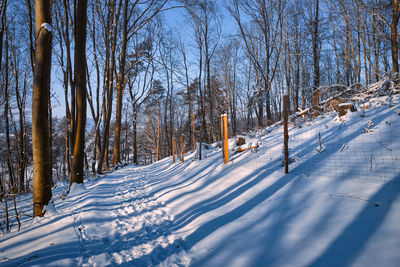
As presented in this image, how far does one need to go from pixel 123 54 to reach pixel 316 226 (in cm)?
1109

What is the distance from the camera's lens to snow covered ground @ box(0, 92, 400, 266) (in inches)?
78.1

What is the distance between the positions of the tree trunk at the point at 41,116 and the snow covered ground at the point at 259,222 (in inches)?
19.9

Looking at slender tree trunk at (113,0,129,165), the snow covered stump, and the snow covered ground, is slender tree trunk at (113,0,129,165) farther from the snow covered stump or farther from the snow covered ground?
the snow covered stump

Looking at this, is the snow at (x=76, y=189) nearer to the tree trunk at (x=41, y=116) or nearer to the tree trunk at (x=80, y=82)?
Answer: the tree trunk at (x=80, y=82)

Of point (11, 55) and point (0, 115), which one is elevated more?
point (11, 55)

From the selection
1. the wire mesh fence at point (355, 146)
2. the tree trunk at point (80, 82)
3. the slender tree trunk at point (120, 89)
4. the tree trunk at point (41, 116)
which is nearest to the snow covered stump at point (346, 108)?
the wire mesh fence at point (355, 146)

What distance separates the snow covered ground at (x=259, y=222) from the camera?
1.98 meters

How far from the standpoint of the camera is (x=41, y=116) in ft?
11.2

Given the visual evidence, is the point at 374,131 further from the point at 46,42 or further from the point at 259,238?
the point at 46,42

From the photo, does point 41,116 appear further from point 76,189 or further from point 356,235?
point 356,235

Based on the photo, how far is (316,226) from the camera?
7.51ft

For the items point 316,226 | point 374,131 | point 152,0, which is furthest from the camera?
point 152,0

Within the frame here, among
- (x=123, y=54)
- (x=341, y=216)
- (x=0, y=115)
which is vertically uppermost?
(x=123, y=54)

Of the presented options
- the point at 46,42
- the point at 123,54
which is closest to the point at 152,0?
the point at 123,54
